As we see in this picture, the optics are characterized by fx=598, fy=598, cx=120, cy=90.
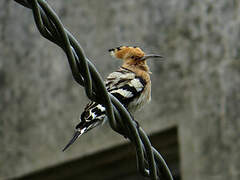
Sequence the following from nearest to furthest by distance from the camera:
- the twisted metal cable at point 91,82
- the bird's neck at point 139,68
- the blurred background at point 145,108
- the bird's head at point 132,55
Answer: the twisted metal cable at point 91,82, the bird's neck at point 139,68, the bird's head at point 132,55, the blurred background at point 145,108

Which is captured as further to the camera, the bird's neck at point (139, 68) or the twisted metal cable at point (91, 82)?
the bird's neck at point (139, 68)

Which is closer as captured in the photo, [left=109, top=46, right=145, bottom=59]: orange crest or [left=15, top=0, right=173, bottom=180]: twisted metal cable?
[left=15, top=0, right=173, bottom=180]: twisted metal cable

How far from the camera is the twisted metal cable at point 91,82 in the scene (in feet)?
6.66

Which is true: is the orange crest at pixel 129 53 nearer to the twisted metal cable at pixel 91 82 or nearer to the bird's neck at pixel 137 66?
the bird's neck at pixel 137 66

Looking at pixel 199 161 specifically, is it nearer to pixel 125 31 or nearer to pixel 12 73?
pixel 125 31

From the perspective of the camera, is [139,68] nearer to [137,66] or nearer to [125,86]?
[137,66]

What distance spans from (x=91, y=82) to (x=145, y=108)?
387 centimetres

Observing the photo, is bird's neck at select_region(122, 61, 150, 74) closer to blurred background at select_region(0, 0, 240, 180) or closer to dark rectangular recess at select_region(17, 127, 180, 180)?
blurred background at select_region(0, 0, 240, 180)

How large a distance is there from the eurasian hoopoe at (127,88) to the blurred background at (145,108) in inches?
69.6

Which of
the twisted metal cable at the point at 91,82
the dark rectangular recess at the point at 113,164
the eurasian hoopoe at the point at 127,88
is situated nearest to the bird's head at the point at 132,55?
the eurasian hoopoe at the point at 127,88

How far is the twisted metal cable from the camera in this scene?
203 cm

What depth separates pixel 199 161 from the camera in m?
5.69

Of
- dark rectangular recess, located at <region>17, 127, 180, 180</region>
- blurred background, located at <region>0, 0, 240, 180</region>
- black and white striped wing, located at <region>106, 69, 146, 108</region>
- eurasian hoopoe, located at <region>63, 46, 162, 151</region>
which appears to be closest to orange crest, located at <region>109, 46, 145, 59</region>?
eurasian hoopoe, located at <region>63, 46, 162, 151</region>

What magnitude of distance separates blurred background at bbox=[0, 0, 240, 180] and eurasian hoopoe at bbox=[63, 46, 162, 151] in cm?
177
